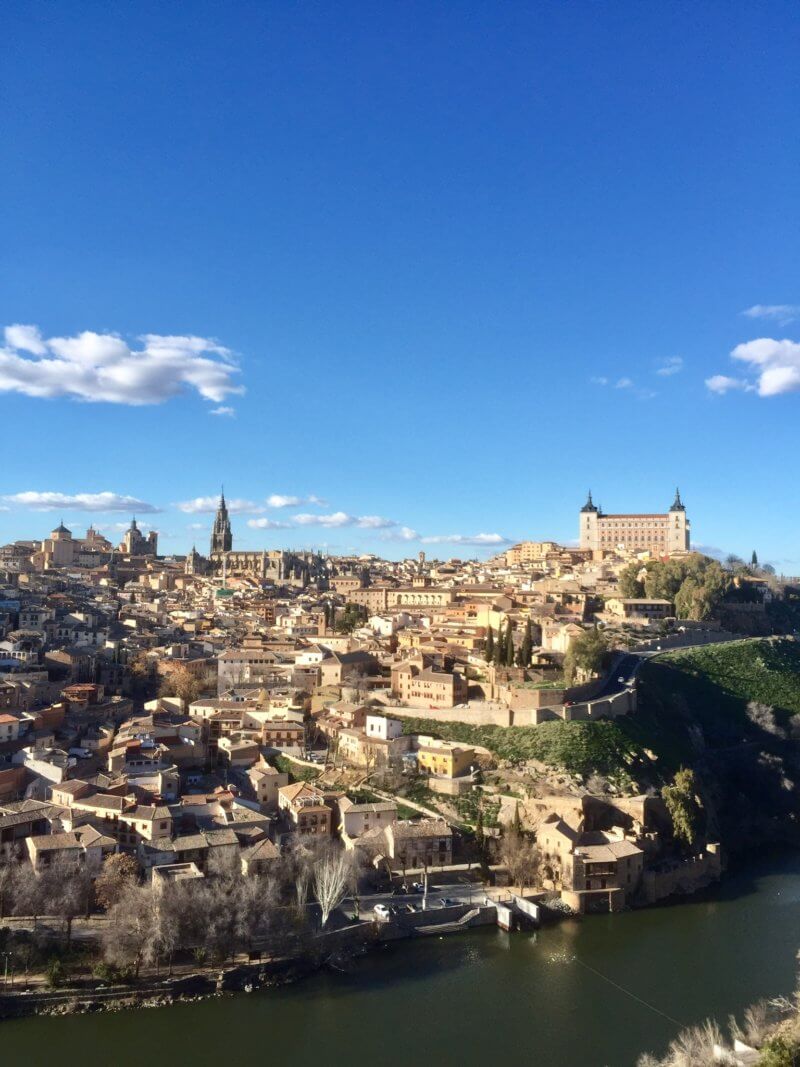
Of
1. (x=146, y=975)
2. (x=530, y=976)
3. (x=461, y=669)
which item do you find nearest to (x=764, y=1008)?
(x=530, y=976)

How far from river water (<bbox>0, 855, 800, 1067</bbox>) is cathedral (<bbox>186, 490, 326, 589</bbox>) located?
5348 cm

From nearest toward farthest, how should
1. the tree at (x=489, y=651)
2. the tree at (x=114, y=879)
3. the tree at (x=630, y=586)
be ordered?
1. the tree at (x=114, y=879)
2. the tree at (x=489, y=651)
3. the tree at (x=630, y=586)

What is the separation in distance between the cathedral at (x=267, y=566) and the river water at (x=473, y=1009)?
53485 mm

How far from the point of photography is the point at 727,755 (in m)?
32.0

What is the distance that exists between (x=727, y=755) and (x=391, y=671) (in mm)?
12583

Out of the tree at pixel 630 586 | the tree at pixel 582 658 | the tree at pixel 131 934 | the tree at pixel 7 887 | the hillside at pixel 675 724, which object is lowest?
the tree at pixel 131 934

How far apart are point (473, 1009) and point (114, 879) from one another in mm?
8156

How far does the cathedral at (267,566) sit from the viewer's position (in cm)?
7671

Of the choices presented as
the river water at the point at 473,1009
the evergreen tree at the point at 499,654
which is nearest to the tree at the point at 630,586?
the evergreen tree at the point at 499,654

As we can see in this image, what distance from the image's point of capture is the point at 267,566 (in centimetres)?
8225

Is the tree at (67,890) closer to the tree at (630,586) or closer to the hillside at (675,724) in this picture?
the hillside at (675,724)

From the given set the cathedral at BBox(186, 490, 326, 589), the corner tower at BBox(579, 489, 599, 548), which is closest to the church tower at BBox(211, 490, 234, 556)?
the cathedral at BBox(186, 490, 326, 589)

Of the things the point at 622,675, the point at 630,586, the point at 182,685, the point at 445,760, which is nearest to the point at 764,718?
the point at 622,675

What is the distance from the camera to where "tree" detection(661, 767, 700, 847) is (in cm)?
2455
